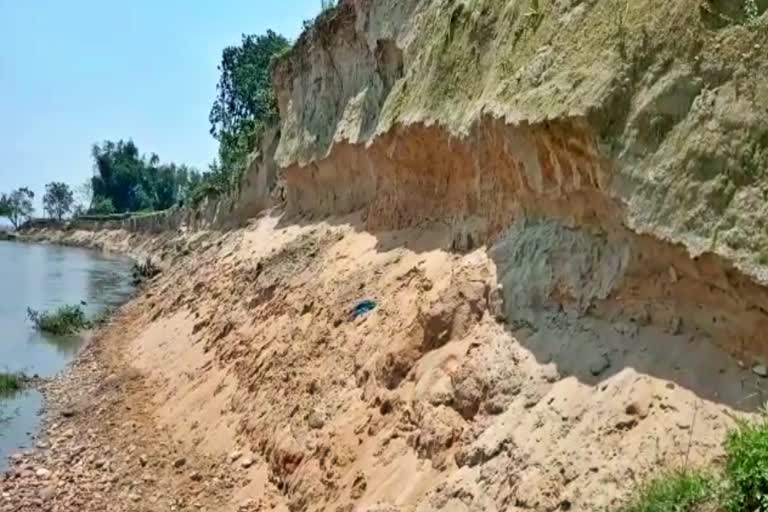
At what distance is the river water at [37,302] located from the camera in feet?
49.3

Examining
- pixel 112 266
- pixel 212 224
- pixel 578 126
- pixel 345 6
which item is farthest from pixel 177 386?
pixel 112 266

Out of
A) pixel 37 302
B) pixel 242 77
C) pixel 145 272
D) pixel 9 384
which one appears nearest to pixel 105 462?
pixel 9 384

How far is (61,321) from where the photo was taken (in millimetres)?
24500

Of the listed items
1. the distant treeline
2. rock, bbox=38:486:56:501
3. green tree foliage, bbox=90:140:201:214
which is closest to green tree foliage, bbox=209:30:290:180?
the distant treeline

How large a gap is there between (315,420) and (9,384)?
1110 centimetres

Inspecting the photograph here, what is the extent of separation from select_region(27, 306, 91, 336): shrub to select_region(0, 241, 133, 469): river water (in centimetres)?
34

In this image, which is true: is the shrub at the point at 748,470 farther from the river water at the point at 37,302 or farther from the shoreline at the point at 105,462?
the river water at the point at 37,302

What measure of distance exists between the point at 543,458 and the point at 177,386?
32.7 ft

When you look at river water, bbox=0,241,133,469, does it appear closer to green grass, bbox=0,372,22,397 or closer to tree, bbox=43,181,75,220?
green grass, bbox=0,372,22,397

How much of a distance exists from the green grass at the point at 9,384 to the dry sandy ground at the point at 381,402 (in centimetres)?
107

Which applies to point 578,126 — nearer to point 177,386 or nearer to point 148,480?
point 148,480

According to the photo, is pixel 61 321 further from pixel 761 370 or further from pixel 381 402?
pixel 761 370

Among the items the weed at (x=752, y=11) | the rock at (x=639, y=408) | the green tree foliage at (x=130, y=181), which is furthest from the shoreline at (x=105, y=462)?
the green tree foliage at (x=130, y=181)

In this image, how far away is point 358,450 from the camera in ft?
23.9
